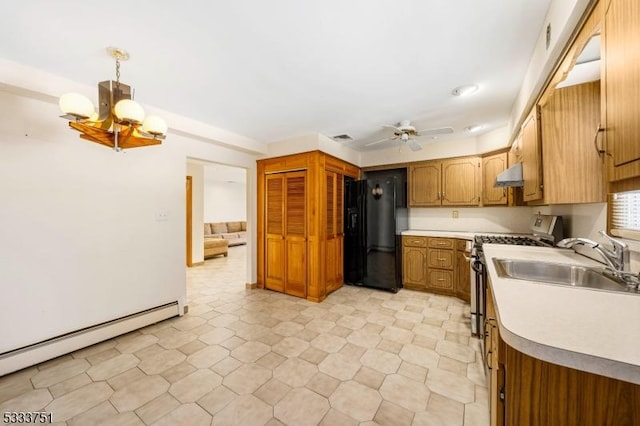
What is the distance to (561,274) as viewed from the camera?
1.70 m

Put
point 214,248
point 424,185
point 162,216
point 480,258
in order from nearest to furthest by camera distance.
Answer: point 480,258
point 162,216
point 424,185
point 214,248

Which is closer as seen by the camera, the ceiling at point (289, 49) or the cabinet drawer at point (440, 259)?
the ceiling at point (289, 49)

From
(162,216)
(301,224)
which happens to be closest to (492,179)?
(301,224)

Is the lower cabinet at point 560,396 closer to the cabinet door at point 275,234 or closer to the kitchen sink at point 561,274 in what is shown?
the kitchen sink at point 561,274

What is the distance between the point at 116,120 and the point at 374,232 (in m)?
3.49

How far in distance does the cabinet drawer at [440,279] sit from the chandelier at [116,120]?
12.7 feet

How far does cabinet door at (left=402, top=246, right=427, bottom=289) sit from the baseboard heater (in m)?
3.39

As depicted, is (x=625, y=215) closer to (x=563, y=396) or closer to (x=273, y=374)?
(x=563, y=396)

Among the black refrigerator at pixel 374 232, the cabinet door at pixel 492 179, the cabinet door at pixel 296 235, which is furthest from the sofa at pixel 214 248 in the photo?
the cabinet door at pixel 492 179

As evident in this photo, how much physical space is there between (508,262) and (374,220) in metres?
2.35

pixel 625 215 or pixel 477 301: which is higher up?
pixel 625 215

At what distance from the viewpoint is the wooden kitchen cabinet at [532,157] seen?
192 cm

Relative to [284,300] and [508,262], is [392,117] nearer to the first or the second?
[508,262]

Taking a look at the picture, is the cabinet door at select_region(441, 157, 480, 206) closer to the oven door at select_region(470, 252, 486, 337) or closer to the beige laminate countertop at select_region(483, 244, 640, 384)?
the oven door at select_region(470, 252, 486, 337)
